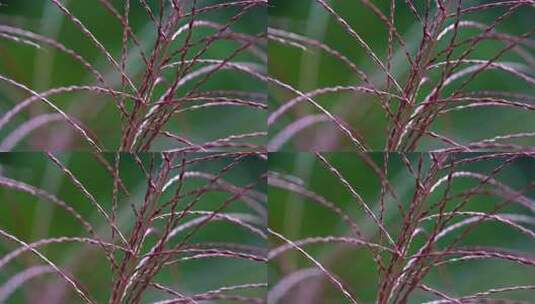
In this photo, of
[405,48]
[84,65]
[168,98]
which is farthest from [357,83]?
[84,65]

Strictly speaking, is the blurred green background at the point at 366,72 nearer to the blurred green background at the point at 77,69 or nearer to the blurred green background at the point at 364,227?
the blurred green background at the point at 364,227

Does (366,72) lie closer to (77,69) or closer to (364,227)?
(364,227)

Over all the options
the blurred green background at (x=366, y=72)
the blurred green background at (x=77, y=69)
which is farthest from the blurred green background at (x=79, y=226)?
the blurred green background at (x=366, y=72)

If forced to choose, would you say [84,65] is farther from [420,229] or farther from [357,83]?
[420,229]

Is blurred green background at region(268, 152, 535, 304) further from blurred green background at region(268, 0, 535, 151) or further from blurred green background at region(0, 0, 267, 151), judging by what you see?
blurred green background at region(0, 0, 267, 151)

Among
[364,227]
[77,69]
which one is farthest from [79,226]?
[364,227]

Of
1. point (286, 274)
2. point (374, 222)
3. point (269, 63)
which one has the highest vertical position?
point (269, 63)
